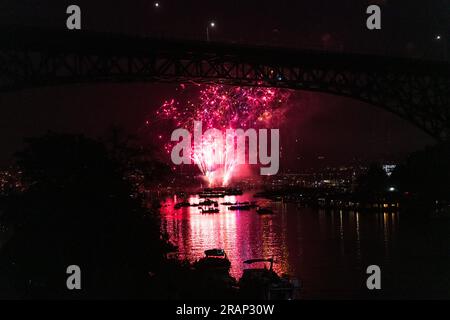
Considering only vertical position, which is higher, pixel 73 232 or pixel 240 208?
pixel 73 232

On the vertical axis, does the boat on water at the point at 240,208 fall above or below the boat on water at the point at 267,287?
above

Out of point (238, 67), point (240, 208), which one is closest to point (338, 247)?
point (238, 67)

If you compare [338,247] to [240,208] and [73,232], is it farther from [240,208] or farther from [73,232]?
[240,208]

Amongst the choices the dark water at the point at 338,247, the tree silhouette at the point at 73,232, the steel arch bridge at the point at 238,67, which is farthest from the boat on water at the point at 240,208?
the tree silhouette at the point at 73,232

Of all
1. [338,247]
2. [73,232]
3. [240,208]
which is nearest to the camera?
[73,232]

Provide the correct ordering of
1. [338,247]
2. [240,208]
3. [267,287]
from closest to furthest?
[267,287] < [338,247] < [240,208]

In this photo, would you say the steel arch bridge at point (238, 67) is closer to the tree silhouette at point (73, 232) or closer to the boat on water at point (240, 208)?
the tree silhouette at point (73, 232)

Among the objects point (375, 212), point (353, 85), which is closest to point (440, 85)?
point (353, 85)

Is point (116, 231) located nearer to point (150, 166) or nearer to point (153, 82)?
point (150, 166)
